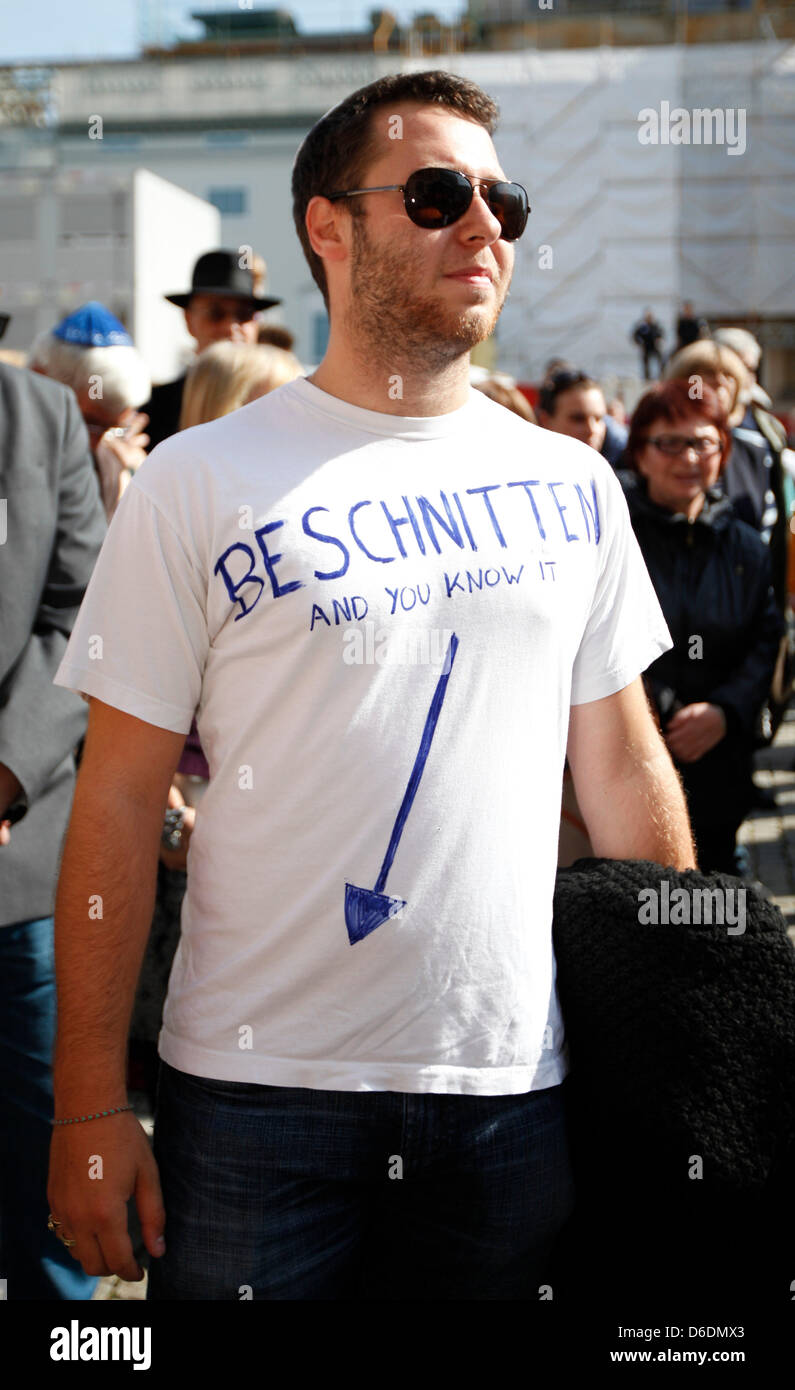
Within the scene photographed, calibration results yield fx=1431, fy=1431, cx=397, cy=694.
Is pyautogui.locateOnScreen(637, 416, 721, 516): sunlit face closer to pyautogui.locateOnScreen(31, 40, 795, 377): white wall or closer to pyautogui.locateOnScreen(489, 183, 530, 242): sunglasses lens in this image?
pyautogui.locateOnScreen(489, 183, 530, 242): sunglasses lens

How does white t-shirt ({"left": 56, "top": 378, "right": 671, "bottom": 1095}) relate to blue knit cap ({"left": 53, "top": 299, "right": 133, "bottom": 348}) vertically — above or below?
below

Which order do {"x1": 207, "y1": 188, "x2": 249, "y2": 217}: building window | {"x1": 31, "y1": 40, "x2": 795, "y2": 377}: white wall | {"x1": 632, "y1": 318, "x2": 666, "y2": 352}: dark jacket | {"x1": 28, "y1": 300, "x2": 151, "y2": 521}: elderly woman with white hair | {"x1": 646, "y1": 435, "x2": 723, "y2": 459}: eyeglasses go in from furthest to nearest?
{"x1": 207, "y1": 188, "x2": 249, "y2": 217}: building window < {"x1": 31, "y1": 40, "x2": 795, "y2": 377}: white wall < {"x1": 632, "y1": 318, "x2": 666, "y2": 352}: dark jacket < {"x1": 646, "y1": 435, "x2": 723, "y2": 459}: eyeglasses < {"x1": 28, "y1": 300, "x2": 151, "y2": 521}: elderly woman with white hair

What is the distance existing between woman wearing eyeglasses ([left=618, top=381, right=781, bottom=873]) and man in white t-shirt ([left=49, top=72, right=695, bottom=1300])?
2.02 m

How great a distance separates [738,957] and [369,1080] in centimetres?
46

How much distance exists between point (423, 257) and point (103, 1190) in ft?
3.91

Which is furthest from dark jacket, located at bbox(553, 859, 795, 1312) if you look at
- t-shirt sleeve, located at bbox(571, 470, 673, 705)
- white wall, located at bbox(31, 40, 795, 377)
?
white wall, located at bbox(31, 40, 795, 377)

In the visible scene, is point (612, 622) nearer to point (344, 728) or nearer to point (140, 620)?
point (344, 728)

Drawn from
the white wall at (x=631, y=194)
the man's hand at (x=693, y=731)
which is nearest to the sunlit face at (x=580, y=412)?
the man's hand at (x=693, y=731)

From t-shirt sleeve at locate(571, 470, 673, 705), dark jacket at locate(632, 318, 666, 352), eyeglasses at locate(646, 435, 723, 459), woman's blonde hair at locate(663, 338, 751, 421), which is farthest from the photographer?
dark jacket at locate(632, 318, 666, 352)

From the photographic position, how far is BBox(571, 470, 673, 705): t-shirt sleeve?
6.25 ft

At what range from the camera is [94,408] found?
3699 mm

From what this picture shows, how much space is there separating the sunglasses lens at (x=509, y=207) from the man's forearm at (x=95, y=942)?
873mm
